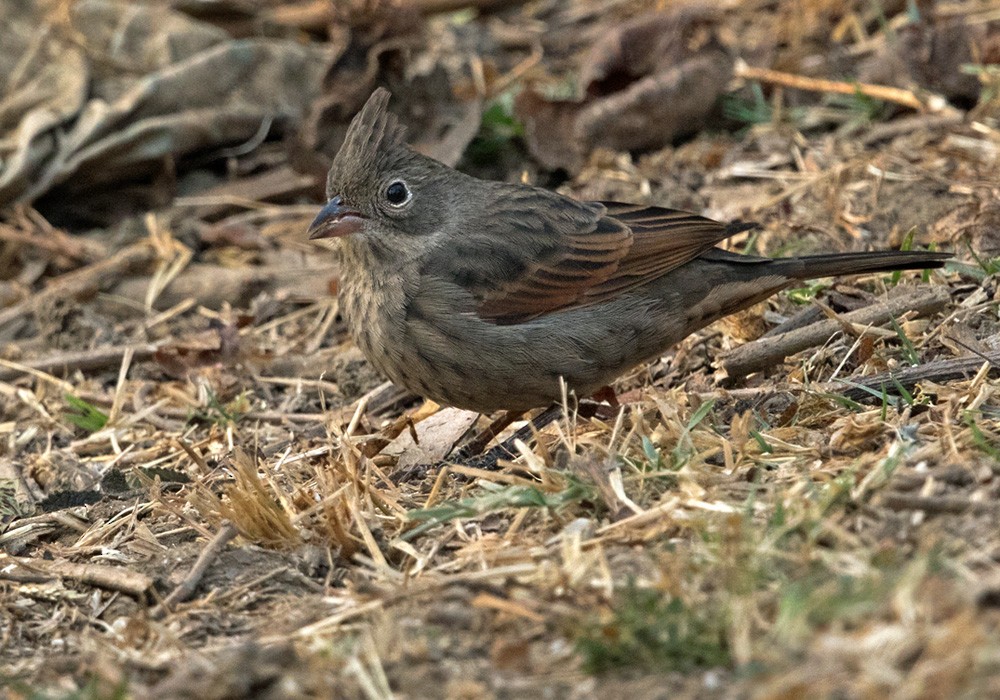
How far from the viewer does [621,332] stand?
5.58 metres

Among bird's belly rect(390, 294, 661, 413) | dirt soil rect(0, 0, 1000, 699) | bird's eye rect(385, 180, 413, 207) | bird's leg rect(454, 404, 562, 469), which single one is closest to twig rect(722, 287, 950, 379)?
dirt soil rect(0, 0, 1000, 699)

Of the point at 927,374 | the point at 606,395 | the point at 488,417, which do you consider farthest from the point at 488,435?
the point at 927,374

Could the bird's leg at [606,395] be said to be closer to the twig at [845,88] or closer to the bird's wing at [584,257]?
the bird's wing at [584,257]

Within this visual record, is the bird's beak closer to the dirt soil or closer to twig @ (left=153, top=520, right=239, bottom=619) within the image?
the dirt soil

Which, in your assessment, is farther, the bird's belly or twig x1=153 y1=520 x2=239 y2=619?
the bird's belly

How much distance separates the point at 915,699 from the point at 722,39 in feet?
20.9

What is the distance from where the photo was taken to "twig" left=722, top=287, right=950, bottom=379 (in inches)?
223

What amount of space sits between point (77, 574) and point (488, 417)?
2.28m

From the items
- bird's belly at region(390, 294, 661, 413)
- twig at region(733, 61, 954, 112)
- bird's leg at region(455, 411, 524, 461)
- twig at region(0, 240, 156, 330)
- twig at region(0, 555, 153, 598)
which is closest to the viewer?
twig at region(0, 555, 153, 598)

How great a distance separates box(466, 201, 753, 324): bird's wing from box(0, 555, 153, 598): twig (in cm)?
182

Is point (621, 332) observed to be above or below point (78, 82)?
below

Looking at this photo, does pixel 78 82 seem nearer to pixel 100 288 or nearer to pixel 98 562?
pixel 100 288

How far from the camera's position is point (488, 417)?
6.32 meters

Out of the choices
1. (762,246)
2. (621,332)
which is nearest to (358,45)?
(762,246)
